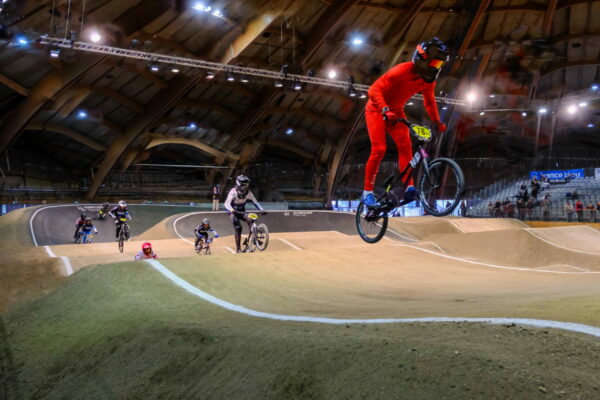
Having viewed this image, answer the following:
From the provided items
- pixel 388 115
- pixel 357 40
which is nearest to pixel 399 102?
pixel 388 115

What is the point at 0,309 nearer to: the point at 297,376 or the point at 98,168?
the point at 297,376

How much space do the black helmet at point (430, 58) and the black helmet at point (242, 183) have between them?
7.49 m

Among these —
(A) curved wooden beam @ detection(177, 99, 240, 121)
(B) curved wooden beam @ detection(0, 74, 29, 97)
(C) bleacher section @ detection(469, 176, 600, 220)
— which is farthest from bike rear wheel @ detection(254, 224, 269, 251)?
(A) curved wooden beam @ detection(177, 99, 240, 121)

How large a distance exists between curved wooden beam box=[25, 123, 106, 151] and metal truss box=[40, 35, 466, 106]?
12538 millimetres

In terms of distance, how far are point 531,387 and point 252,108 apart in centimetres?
3755

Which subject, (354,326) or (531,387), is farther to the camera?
(354,326)

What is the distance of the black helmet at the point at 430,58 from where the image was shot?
6.09 m

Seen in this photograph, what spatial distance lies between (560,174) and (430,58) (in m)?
31.9

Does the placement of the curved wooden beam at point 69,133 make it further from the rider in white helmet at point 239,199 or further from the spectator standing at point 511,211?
the spectator standing at point 511,211

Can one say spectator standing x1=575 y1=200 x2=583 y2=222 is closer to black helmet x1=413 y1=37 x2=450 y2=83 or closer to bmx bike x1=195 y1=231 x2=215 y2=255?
bmx bike x1=195 y1=231 x2=215 y2=255

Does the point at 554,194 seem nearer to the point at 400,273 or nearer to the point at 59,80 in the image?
the point at 400,273

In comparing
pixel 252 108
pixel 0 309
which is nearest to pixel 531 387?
pixel 0 309

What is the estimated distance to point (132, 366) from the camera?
15.4ft

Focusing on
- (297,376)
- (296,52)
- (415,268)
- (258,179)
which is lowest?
(415,268)
